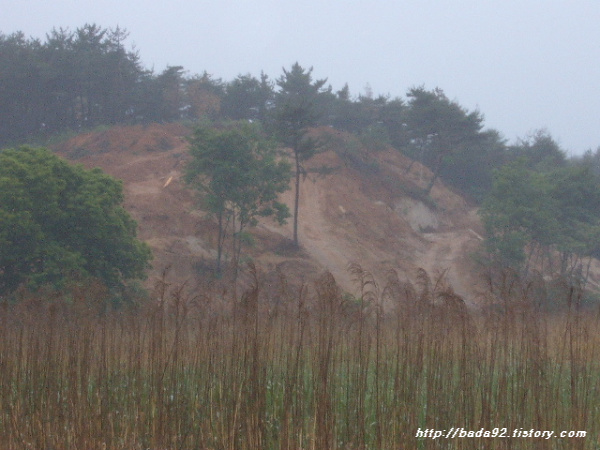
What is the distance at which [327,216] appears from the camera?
26078mm

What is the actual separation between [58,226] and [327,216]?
611 inches

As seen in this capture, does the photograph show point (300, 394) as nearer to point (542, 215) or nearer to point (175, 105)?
point (542, 215)

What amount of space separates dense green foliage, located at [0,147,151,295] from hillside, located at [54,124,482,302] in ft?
18.1

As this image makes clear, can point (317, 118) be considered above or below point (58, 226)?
above

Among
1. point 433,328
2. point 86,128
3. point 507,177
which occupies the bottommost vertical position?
point 433,328

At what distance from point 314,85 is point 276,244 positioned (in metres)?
14.1

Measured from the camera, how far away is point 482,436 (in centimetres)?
363

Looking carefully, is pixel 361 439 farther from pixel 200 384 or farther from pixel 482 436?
pixel 200 384

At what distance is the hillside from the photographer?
2048 centimetres

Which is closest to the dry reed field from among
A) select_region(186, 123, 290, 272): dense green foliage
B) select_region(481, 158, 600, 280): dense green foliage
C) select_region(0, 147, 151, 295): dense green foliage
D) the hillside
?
select_region(0, 147, 151, 295): dense green foliage

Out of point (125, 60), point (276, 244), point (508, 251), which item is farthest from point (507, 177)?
point (125, 60)

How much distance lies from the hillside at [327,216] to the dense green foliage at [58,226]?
5.52 meters

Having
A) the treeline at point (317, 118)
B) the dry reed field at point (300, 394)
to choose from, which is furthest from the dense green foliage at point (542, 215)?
the dry reed field at point (300, 394)

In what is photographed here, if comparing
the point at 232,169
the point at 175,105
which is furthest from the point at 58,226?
the point at 175,105
